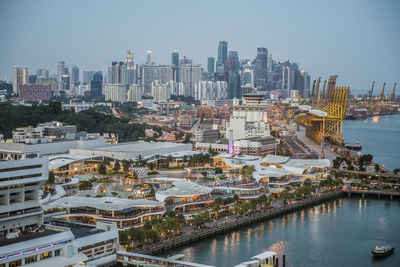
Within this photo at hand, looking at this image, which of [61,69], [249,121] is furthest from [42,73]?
[249,121]

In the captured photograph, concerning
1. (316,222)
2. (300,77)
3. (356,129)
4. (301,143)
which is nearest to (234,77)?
(300,77)

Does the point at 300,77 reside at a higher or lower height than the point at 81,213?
higher

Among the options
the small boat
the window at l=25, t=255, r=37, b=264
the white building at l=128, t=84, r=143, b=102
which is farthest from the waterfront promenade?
the white building at l=128, t=84, r=143, b=102

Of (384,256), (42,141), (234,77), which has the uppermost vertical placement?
(234,77)

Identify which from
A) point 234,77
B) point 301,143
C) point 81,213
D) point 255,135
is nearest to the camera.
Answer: point 81,213

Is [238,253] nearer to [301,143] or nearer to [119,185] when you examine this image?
[119,185]

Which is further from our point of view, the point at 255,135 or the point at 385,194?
the point at 255,135

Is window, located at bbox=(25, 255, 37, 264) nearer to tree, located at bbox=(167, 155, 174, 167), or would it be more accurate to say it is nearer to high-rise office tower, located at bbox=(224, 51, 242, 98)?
tree, located at bbox=(167, 155, 174, 167)
